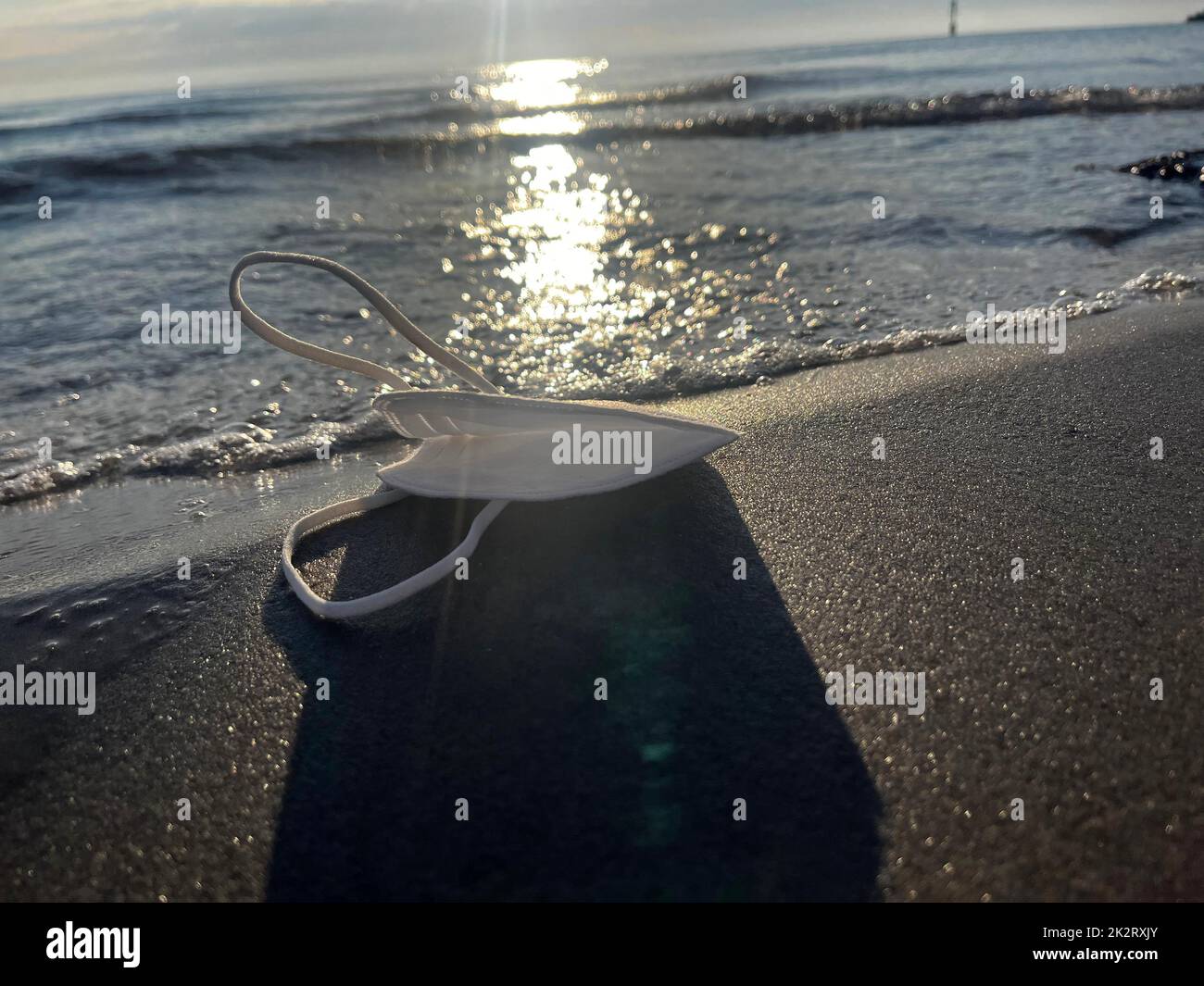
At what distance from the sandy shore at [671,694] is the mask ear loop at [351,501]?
0.04 metres

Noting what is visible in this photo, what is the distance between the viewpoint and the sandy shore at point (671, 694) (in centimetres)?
115

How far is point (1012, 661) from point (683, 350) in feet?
7.79

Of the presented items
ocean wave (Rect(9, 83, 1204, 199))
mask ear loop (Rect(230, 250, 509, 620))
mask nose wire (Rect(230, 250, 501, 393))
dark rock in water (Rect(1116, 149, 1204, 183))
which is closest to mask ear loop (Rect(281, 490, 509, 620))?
mask ear loop (Rect(230, 250, 509, 620))

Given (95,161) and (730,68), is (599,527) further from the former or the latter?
(730,68)

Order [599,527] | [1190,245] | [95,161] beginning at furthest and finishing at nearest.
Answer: [95,161] → [1190,245] → [599,527]

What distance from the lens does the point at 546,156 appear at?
11.5m

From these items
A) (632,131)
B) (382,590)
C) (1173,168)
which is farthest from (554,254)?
(632,131)

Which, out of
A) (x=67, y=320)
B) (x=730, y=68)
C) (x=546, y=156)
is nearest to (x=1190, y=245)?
(x=67, y=320)

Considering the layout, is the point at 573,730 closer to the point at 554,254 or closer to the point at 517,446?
the point at 517,446

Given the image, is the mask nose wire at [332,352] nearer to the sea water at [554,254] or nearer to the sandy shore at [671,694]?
the sandy shore at [671,694]

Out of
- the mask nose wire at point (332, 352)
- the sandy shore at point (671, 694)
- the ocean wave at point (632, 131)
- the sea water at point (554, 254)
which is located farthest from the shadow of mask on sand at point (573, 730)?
the ocean wave at point (632, 131)

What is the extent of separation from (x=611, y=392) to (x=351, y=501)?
4.66 feet

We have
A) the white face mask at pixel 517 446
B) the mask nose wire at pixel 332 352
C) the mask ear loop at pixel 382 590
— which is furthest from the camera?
the mask nose wire at pixel 332 352

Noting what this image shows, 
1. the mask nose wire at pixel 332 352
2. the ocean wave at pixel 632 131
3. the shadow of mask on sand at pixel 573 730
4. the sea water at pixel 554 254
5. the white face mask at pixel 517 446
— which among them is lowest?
the shadow of mask on sand at pixel 573 730
